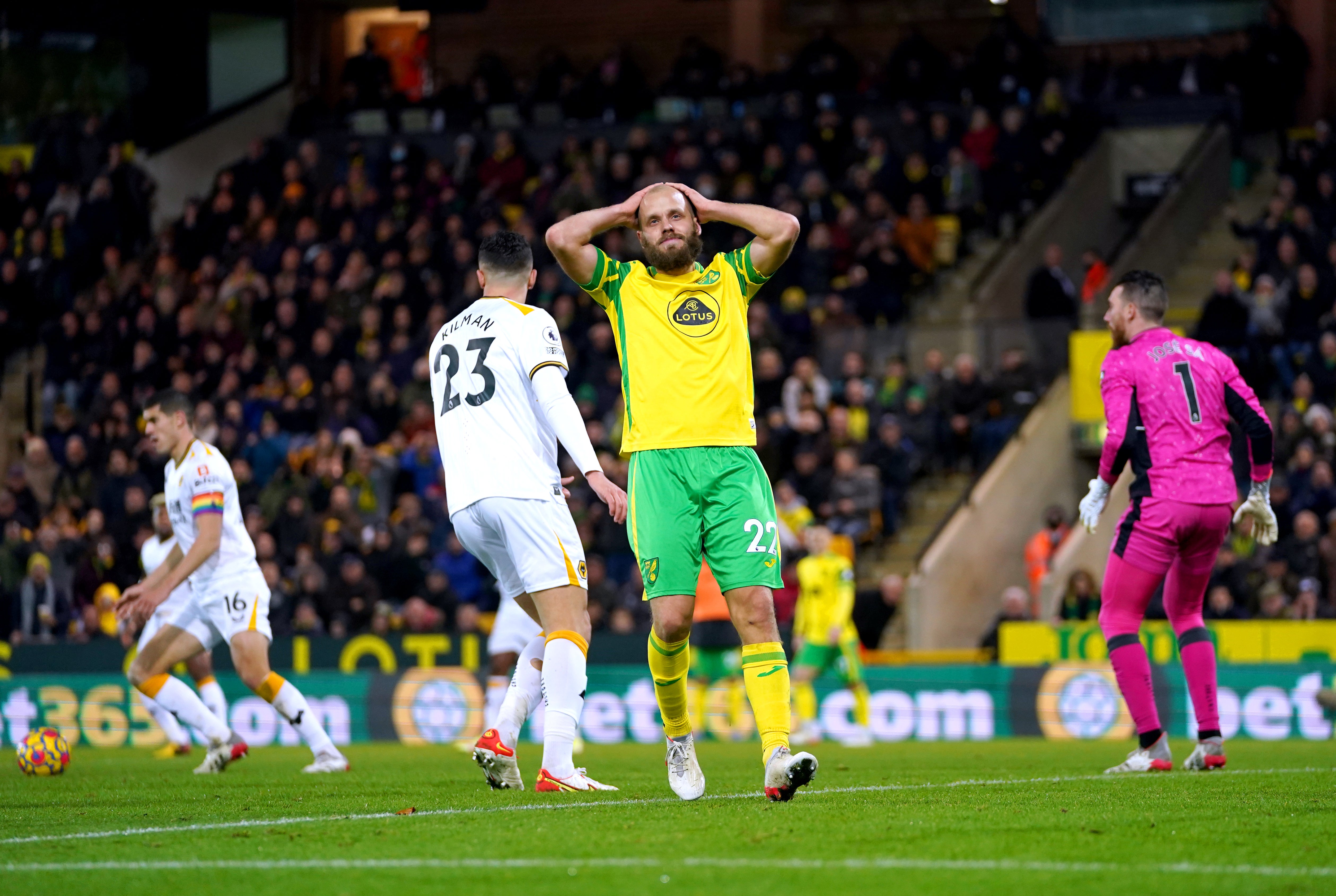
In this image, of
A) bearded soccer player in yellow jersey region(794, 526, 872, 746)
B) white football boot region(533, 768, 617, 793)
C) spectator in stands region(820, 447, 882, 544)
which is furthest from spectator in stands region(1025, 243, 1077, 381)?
white football boot region(533, 768, 617, 793)

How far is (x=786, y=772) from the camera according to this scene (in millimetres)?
6895

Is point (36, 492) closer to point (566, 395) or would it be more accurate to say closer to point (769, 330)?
point (769, 330)

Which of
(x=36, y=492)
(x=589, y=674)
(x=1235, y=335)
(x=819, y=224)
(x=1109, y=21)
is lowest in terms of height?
(x=589, y=674)

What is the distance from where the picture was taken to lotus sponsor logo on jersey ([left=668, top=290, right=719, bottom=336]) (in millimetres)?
7527

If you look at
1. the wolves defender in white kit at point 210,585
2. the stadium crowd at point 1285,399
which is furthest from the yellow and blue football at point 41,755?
the stadium crowd at point 1285,399

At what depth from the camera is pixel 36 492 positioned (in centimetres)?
2388

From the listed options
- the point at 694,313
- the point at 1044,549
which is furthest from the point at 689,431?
the point at 1044,549

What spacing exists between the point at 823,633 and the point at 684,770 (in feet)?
30.7

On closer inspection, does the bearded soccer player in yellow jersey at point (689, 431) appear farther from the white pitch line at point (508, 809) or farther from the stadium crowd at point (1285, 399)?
the stadium crowd at point (1285, 399)

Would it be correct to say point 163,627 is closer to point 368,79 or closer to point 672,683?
point 672,683

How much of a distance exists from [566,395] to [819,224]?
1609 cm

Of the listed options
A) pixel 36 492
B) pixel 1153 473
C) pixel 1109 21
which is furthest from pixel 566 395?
pixel 1109 21

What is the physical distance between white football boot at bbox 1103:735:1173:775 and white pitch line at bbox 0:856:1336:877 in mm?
3669

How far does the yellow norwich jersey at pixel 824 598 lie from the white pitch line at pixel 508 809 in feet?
25.6
